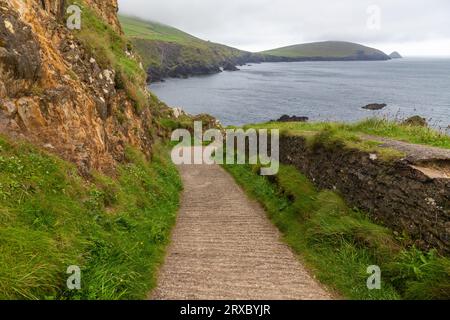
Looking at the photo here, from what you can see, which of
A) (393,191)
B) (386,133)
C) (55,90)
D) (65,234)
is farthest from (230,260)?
(386,133)

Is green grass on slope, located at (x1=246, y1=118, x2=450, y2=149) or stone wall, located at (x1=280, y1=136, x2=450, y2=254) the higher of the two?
green grass on slope, located at (x1=246, y1=118, x2=450, y2=149)

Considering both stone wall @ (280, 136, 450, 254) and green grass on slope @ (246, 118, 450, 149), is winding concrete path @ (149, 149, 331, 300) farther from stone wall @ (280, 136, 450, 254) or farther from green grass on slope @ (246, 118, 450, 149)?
green grass on slope @ (246, 118, 450, 149)

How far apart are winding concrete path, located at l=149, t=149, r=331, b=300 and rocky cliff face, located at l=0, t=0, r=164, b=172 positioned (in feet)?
14.9

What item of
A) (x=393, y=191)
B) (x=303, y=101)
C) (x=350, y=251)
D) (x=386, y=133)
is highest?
(x=386, y=133)

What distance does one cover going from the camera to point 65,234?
348 inches

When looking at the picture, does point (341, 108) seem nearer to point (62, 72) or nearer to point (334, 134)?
point (334, 134)

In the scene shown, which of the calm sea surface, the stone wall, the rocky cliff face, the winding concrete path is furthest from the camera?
the calm sea surface

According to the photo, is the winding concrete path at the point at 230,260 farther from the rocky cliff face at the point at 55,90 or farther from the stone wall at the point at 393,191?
the rocky cliff face at the point at 55,90

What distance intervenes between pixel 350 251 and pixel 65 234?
26.8 ft

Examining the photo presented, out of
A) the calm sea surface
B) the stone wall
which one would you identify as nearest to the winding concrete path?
the stone wall

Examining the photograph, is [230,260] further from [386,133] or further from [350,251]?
[386,133]

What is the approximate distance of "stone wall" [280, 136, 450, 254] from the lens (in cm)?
989
